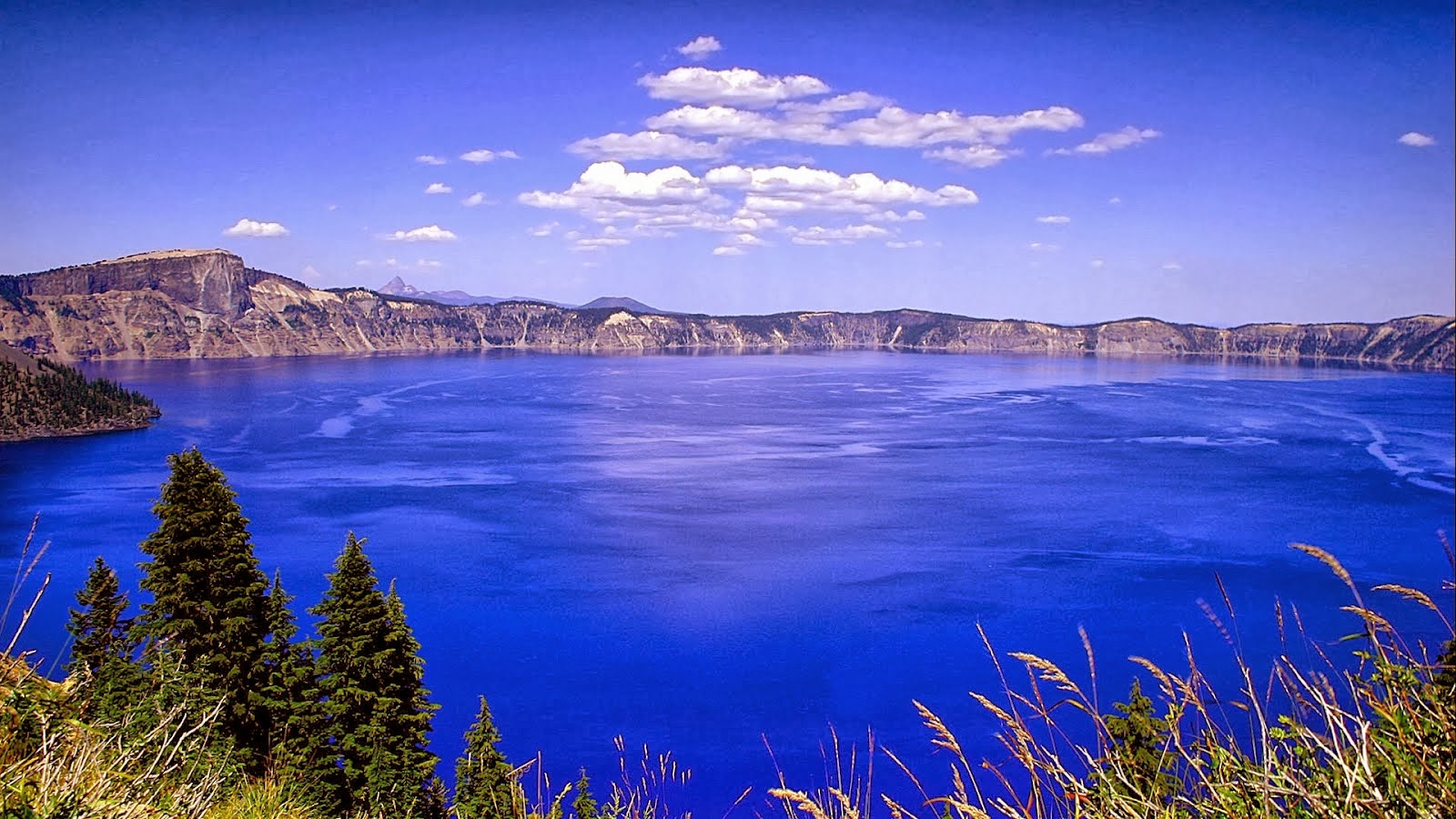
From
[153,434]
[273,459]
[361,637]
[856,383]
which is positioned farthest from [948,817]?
[856,383]

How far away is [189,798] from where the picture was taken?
10.8 ft

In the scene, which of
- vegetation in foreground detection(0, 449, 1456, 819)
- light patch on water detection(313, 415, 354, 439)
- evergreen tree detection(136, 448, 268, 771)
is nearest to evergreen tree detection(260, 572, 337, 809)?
vegetation in foreground detection(0, 449, 1456, 819)

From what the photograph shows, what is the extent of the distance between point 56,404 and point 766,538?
58.0 m

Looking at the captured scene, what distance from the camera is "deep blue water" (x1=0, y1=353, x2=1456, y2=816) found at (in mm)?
25062

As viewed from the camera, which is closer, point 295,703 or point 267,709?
point 295,703

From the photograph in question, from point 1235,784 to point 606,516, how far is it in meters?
41.8

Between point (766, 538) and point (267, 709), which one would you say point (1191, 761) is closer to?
point (267, 709)

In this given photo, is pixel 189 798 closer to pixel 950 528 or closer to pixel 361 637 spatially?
pixel 361 637

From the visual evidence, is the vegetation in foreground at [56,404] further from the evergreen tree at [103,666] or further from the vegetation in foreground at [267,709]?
the vegetation in foreground at [267,709]

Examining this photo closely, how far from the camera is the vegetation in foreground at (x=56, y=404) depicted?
66938 millimetres

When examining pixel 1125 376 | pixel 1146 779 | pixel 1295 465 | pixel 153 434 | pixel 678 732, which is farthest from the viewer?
pixel 1125 376

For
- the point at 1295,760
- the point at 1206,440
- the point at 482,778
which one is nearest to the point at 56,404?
the point at 482,778

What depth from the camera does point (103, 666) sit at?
33.7 ft

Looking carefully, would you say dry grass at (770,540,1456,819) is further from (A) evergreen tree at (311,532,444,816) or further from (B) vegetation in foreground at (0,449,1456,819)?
(A) evergreen tree at (311,532,444,816)
